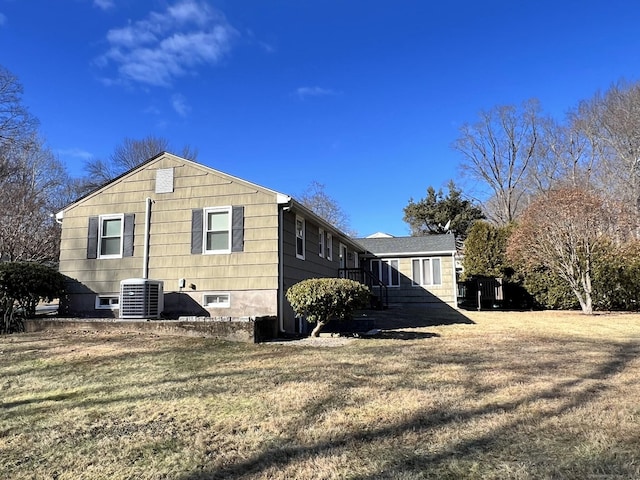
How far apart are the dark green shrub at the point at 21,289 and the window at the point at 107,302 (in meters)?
A: 1.01

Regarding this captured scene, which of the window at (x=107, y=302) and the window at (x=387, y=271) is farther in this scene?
the window at (x=387, y=271)

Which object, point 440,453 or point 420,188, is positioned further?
point 420,188

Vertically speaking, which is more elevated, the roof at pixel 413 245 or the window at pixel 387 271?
the roof at pixel 413 245

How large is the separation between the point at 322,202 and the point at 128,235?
27.9m

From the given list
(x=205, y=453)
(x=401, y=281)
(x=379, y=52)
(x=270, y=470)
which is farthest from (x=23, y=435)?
(x=401, y=281)

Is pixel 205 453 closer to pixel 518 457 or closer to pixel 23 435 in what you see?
pixel 23 435

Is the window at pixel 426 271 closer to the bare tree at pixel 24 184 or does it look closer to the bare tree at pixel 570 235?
the bare tree at pixel 570 235

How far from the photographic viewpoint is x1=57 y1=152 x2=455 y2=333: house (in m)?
9.99

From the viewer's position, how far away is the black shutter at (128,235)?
11.1 metres

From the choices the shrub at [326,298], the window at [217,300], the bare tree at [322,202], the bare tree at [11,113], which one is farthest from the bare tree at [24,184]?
the bare tree at [322,202]

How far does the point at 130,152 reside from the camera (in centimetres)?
3375

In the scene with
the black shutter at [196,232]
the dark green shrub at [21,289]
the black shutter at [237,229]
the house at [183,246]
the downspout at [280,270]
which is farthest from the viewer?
the black shutter at [196,232]

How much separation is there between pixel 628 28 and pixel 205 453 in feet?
57.6

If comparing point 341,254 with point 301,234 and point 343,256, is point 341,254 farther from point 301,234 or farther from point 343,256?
point 301,234
